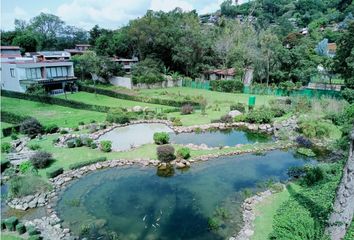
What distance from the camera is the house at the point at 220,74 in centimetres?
4791

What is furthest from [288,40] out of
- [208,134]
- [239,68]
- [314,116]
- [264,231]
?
[264,231]

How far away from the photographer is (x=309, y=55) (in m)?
42.8

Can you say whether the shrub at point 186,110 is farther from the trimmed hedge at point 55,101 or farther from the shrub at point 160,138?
the shrub at point 160,138

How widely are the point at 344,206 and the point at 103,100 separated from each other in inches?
1304

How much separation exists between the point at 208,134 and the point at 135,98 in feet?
50.6

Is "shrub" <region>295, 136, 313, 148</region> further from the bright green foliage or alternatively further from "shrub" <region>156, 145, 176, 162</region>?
"shrub" <region>156, 145, 176, 162</region>

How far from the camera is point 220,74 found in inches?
1953

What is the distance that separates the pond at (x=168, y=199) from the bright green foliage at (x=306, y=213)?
6.58ft

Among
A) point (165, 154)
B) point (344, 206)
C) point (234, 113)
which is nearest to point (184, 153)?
point (165, 154)

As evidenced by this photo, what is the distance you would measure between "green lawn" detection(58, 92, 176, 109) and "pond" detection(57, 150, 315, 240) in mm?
17359

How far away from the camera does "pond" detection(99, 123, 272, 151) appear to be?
71.9 feet

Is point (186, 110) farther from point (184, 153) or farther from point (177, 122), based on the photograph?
point (184, 153)

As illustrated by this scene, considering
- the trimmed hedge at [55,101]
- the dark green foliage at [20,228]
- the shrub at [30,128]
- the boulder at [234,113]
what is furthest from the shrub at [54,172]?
the boulder at [234,113]

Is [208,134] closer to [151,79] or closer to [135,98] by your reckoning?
[135,98]
